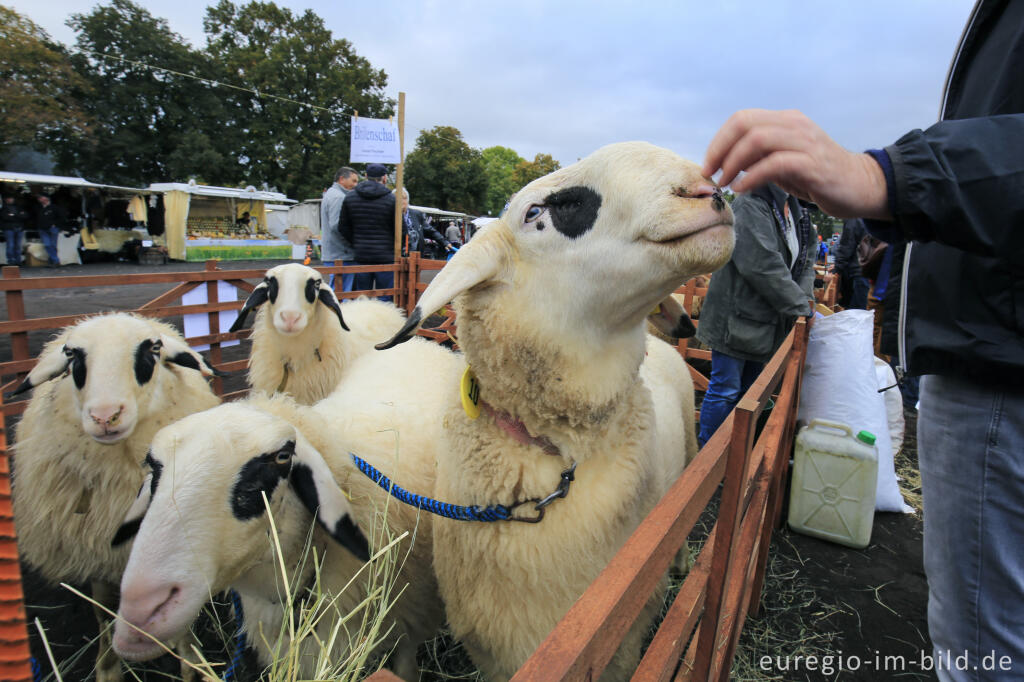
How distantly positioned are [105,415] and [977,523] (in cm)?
Result: 297

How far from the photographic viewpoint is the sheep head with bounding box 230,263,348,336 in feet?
11.1

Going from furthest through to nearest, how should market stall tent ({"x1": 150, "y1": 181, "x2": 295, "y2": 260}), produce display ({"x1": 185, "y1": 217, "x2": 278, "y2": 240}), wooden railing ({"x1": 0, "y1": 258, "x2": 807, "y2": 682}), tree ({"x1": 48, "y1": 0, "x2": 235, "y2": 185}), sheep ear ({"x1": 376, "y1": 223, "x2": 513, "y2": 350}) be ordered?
1. tree ({"x1": 48, "y1": 0, "x2": 235, "y2": 185})
2. produce display ({"x1": 185, "y1": 217, "x2": 278, "y2": 240})
3. market stall tent ({"x1": 150, "y1": 181, "x2": 295, "y2": 260})
4. sheep ear ({"x1": 376, "y1": 223, "x2": 513, "y2": 350})
5. wooden railing ({"x1": 0, "y1": 258, "x2": 807, "y2": 682})

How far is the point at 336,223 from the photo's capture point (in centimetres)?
591

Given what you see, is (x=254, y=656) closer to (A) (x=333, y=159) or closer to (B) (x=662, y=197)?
(B) (x=662, y=197)

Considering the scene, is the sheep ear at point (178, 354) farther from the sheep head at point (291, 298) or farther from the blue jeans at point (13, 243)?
the blue jeans at point (13, 243)

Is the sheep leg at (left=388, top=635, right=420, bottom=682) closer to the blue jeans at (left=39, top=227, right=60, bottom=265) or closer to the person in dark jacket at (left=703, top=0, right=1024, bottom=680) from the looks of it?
the person in dark jacket at (left=703, top=0, right=1024, bottom=680)

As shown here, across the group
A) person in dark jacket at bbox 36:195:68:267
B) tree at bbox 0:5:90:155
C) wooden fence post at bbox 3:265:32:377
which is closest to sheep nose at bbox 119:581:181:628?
wooden fence post at bbox 3:265:32:377

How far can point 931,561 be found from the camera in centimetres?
126

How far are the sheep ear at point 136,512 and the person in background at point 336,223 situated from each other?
182 inches

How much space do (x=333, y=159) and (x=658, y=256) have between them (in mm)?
39029

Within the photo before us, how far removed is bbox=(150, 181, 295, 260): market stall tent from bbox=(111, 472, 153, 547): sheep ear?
2262cm

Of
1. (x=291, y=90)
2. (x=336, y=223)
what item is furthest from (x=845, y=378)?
(x=291, y=90)

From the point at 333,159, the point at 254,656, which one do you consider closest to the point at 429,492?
the point at 254,656

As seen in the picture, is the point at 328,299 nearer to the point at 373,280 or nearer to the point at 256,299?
the point at 256,299
